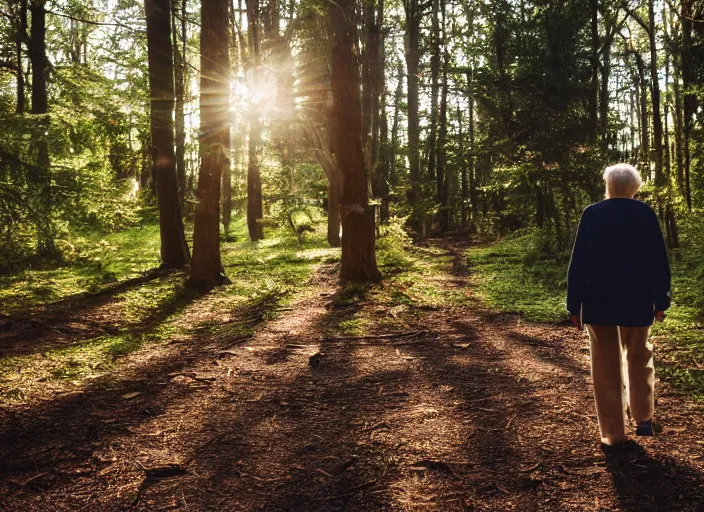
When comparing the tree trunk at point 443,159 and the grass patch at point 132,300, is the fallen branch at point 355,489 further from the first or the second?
the tree trunk at point 443,159

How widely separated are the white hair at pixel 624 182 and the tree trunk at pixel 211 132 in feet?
28.5

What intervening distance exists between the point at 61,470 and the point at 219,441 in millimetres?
1035

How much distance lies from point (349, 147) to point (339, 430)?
746cm

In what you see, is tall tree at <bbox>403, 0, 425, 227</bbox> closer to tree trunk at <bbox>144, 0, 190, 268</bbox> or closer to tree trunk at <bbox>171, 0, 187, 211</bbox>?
tree trunk at <bbox>171, 0, 187, 211</bbox>

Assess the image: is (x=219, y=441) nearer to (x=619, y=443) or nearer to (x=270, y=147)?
(x=619, y=443)

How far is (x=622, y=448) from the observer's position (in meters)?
3.56

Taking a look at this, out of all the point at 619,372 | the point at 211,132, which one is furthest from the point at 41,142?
the point at 619,372

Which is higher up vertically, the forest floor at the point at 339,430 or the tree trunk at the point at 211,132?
the tree trunk at the point at 211,132

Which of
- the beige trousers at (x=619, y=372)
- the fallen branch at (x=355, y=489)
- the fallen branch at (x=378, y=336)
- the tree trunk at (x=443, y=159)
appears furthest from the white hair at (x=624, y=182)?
the tree trunk at (x=443, y=159)

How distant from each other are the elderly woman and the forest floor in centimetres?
33

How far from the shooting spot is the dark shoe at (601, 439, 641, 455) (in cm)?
355

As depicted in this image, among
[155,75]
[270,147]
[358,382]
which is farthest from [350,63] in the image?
[270,147]

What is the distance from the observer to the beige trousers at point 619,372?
3.70 metres

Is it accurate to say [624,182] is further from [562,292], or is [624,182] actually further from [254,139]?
[254,139]
